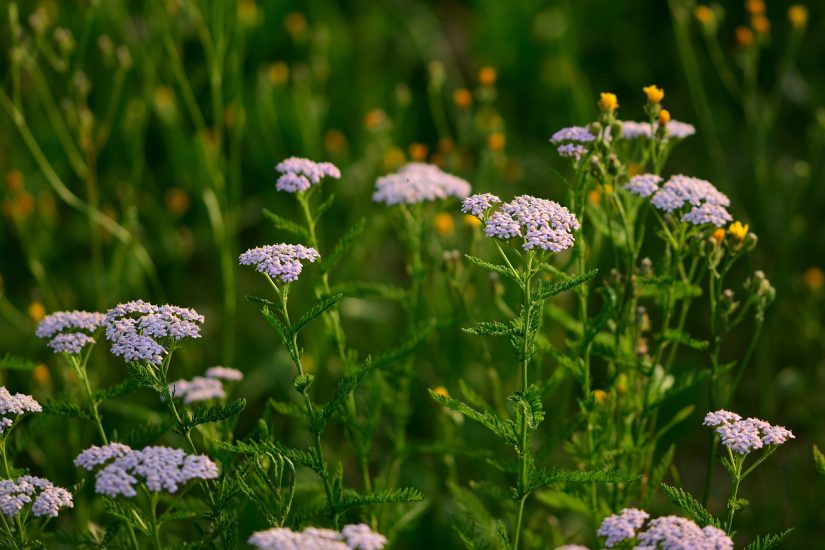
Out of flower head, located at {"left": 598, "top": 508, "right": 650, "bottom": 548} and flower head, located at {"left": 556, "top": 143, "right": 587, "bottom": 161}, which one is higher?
flower head, located at {"left": 556, "top": 143, "right": 587, "bottom": 161}

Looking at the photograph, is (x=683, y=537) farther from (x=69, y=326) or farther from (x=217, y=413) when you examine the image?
(x=69, y=326)

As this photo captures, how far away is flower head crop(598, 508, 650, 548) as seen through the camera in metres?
1.94

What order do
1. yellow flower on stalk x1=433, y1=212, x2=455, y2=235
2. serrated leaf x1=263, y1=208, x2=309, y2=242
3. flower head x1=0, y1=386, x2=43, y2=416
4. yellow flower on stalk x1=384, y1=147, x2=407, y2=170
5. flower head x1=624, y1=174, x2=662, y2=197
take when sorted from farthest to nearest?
yellow flower on stalk x1=384, y1=147, x2=407, y2=170, yellow flower on stalk x1=433, y1=212, x2=455, y2=235, flower head x1=624, y1=174, x2=662, y2=197, serrated leaf x1=263, y1=208, x2=309, y2=242, flower head x1=0, y1=386, x2=43, y2=416

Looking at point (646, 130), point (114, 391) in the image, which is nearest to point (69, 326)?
point (114, 391)

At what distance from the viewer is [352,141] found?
17.4 feet

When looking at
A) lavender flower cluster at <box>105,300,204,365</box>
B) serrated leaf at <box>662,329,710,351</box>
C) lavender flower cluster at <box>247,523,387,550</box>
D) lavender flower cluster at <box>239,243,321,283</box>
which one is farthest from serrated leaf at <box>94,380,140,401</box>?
serrated leaf at <box>662,329,710,351</box>

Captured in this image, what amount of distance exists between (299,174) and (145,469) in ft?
3.22

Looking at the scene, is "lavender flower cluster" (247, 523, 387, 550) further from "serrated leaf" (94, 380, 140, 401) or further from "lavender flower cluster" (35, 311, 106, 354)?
"lavender flower cluster" (35, 311, 106, 354)

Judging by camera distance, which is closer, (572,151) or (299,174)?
(572,151)

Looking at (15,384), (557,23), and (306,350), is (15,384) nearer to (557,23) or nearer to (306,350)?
(306,350)

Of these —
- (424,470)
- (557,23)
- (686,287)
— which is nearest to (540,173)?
(557,23)

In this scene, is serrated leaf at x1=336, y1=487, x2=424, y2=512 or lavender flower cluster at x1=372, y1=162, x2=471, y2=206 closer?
serrated leaf at x1=336, y1=487, x2=424, y2=512

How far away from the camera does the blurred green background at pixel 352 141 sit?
12.1 feet

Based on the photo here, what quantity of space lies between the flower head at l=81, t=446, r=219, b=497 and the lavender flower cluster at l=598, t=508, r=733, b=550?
835 mm
